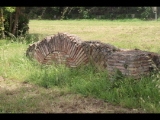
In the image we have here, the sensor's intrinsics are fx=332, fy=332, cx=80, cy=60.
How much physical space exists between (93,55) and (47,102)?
1493 mm

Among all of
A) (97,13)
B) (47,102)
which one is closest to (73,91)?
(47,102)

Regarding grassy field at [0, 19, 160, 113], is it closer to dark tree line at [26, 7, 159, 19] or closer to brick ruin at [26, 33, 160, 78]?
brick ruin at [26, 33, 160, 78]

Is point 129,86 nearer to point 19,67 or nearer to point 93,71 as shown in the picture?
point 93,71

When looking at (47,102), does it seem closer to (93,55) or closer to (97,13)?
(93,55)

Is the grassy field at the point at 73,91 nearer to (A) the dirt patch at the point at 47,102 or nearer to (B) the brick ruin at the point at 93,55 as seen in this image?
(A) the dirt patch at the point at 47,102

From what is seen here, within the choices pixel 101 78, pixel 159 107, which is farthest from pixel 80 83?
pixel 159 107

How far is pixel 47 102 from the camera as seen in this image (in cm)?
414

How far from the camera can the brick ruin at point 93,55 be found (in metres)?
4.41

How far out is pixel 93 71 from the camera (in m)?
5.26

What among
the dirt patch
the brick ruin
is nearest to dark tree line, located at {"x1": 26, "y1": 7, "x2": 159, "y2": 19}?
the brick ruin

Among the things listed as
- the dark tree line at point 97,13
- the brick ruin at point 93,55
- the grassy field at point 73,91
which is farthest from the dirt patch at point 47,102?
the dark tree line at point 97,13

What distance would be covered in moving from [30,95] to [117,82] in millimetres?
1194

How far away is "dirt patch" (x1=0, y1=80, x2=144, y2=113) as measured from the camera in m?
3.80

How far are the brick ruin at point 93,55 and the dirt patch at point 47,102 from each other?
676 millimetres
